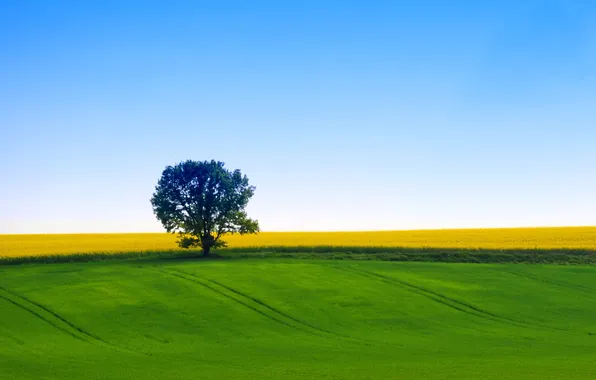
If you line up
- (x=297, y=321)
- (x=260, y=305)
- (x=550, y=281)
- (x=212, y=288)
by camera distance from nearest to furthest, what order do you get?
(x=297, y=321) → (x=260, y=305) → (x=212, y=288) → (x=550, y=281)

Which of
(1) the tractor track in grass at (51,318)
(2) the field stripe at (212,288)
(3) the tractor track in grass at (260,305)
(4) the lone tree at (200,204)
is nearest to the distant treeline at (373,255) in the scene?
(4) the lone tree at (200,204)

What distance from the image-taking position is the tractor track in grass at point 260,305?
39.2 meters

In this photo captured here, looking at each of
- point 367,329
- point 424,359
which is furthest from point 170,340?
point 424,359

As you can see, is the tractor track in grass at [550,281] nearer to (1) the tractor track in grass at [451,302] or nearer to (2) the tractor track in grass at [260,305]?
(1) the tractor track in grass at [451,302]

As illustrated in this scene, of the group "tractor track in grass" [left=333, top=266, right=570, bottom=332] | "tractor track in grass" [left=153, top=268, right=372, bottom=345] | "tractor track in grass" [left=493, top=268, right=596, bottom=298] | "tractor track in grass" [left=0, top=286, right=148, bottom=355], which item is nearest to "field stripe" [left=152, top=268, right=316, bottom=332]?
"tractor track in grass" [left=153, top=268, right=372, bottom=345]

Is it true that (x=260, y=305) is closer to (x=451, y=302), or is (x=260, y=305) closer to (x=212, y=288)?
(x=212, y=288)

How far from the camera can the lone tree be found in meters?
75.8

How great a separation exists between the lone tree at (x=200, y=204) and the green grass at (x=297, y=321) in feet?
46.7

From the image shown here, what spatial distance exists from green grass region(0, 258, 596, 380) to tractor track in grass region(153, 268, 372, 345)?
0.39 ft

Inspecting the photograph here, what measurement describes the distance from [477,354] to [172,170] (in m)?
50.6

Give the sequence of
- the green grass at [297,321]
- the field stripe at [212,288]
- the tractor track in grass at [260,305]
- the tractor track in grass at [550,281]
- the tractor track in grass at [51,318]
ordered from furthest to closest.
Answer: the tractor track in grass at [550,281] < the field stripe at [212,288] < the tractor track in grass at [260,305] < the tractor track in grass at [51,318] < the green grass at [297,321]

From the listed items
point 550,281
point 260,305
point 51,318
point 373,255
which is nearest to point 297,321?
point 260,305

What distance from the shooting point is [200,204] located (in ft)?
249

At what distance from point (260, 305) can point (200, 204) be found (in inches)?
1294
